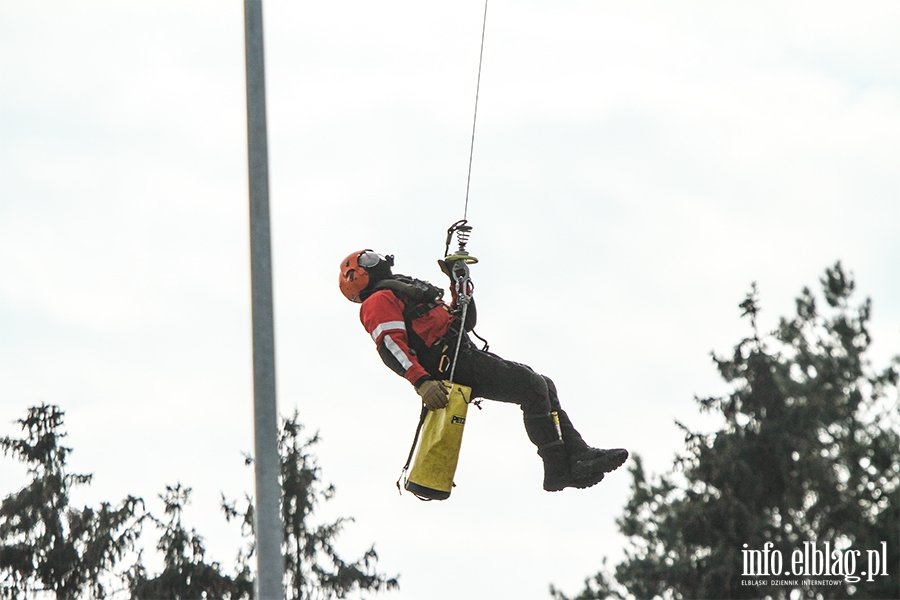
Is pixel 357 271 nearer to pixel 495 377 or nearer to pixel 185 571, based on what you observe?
pixel 495 377

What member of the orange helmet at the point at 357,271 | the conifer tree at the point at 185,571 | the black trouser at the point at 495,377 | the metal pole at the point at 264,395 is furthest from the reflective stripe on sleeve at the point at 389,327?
the conifer tree at the point at 185,571

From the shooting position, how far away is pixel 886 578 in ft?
98.7

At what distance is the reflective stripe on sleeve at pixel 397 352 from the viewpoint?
891cm

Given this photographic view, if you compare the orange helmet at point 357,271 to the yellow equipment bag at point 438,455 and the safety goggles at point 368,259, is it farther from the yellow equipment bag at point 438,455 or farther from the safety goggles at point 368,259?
the yellow equipment bag at point 438,455

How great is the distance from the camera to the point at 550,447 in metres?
9.27

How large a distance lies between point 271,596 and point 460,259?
3.16 m

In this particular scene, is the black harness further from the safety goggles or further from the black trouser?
A: the safety goggles

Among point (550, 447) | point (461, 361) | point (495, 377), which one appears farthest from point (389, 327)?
point (550, 447)

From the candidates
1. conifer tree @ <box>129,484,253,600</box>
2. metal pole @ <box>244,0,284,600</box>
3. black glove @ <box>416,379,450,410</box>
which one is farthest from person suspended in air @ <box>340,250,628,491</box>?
conifer tree @ <box>129,484,253,600</box>

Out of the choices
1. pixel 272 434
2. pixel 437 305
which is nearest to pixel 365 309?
pixel 437 305

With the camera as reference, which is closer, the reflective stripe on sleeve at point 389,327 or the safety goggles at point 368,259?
the reflective stripe on sleeve at point 389,327

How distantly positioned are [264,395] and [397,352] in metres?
2.86

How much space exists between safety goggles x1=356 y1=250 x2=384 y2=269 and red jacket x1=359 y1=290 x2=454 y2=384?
0.28 metres

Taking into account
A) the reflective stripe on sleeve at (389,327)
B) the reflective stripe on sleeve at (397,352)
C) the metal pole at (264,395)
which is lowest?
the metal pole at (264,395)
